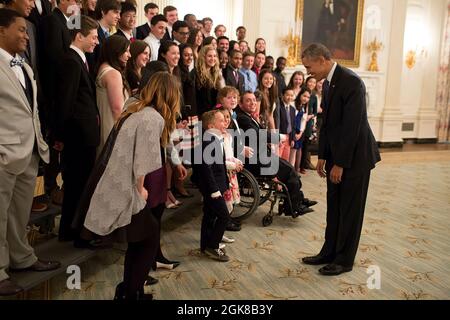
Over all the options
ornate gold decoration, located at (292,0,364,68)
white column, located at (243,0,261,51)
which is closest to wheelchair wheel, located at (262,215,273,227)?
white column, located at (243,0,261,51)

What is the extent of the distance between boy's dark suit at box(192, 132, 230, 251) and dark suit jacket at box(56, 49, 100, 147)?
835 mm

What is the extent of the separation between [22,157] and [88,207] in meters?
0.46

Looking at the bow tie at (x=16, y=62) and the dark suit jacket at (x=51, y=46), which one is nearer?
the bow tie at (x=16, y=62)

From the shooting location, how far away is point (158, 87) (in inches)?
88.4

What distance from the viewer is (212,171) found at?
11.1 ft

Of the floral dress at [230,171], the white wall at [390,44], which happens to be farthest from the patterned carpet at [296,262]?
the white wall at [390,44]

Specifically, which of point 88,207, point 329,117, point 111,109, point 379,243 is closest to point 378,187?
point 379,243

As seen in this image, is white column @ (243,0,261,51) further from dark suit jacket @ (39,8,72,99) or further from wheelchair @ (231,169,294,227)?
dark suit jacket @ (39,8,72,99)

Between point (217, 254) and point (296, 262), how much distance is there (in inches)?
24.9

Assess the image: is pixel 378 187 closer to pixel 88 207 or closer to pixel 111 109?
pixel 111 109

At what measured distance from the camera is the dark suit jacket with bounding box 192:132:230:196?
3303mm

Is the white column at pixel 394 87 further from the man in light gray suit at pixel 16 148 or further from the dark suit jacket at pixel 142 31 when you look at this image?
the man in light gray suit at pixel 16 148

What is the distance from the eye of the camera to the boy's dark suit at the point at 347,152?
3.07 metres

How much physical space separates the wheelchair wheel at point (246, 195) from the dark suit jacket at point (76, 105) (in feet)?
5.41
